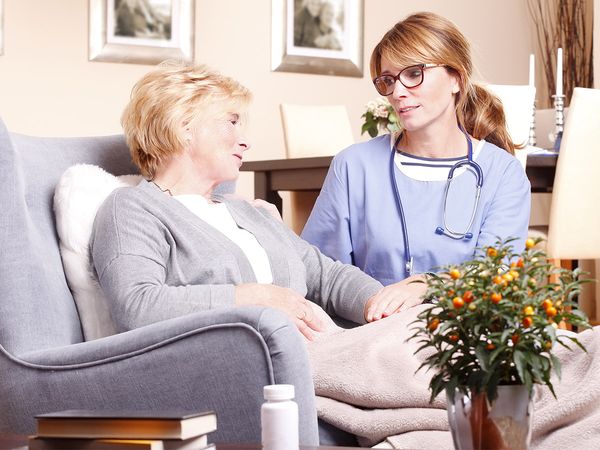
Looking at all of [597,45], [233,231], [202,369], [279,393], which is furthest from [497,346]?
[597,45]

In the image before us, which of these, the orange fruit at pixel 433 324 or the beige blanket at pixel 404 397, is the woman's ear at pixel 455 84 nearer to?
the beige blanket at pixel 404 397

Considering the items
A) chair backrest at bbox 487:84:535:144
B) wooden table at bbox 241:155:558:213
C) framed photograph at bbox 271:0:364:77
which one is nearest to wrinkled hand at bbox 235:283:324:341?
wooden table at bbox 241:155:558:213

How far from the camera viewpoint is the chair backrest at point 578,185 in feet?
13.2

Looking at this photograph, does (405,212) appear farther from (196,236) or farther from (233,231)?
(196,236)

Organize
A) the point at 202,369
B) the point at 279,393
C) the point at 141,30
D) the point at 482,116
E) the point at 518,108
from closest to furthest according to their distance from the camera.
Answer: the point at 279,393, the point at 202,369, the point at 482,116, the point at 518,108, the point at 141,30

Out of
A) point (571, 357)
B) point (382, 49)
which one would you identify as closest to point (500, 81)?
point (382, 49)

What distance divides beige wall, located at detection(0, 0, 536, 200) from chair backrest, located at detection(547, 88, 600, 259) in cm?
64

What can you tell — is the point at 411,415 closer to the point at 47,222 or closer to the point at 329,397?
the point at 329,397

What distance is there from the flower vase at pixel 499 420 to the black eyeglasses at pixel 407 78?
1.44 meters

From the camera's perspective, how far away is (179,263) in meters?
1.89

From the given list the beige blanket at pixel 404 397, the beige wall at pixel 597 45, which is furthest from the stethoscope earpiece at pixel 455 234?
the beige wall at pixel 597 45

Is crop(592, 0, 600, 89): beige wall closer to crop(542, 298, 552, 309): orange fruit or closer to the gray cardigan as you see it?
the gray cardigan

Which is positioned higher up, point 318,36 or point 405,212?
point 318,36

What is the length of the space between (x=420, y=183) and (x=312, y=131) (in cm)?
262
